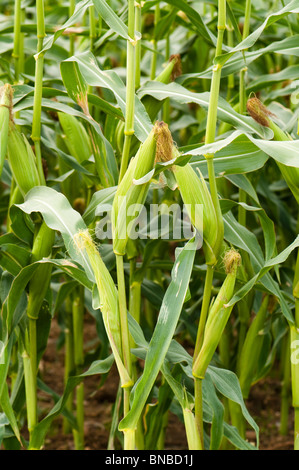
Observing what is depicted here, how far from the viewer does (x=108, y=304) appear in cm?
95

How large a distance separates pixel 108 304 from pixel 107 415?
1.26 metres

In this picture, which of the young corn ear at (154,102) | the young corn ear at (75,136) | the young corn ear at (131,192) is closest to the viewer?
the young corn ear at (131,192)

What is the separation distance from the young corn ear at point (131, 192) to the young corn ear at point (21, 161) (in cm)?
25

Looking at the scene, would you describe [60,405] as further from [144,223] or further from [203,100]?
[203,100]

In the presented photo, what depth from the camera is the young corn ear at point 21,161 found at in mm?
1104

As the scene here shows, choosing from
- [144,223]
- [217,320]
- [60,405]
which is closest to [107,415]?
[60,405]

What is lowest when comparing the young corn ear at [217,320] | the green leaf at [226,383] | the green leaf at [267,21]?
the green leaf at [226,383]

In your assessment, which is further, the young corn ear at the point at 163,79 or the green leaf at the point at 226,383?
the young corn ear at the point at 163,79

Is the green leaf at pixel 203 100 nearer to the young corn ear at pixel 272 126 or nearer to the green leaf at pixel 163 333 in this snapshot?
the young corn ear at pixel 272 126

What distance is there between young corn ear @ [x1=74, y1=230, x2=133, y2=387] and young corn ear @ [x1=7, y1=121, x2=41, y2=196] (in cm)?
23

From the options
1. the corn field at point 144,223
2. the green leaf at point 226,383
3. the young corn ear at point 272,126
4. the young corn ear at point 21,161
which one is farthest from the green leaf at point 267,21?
the green leaf at point 226,383

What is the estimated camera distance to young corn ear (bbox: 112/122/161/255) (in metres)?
0.91

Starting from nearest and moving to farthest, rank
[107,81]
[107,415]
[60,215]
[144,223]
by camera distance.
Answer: [60,215] < [107,81] < [144,223] < [107,415]
